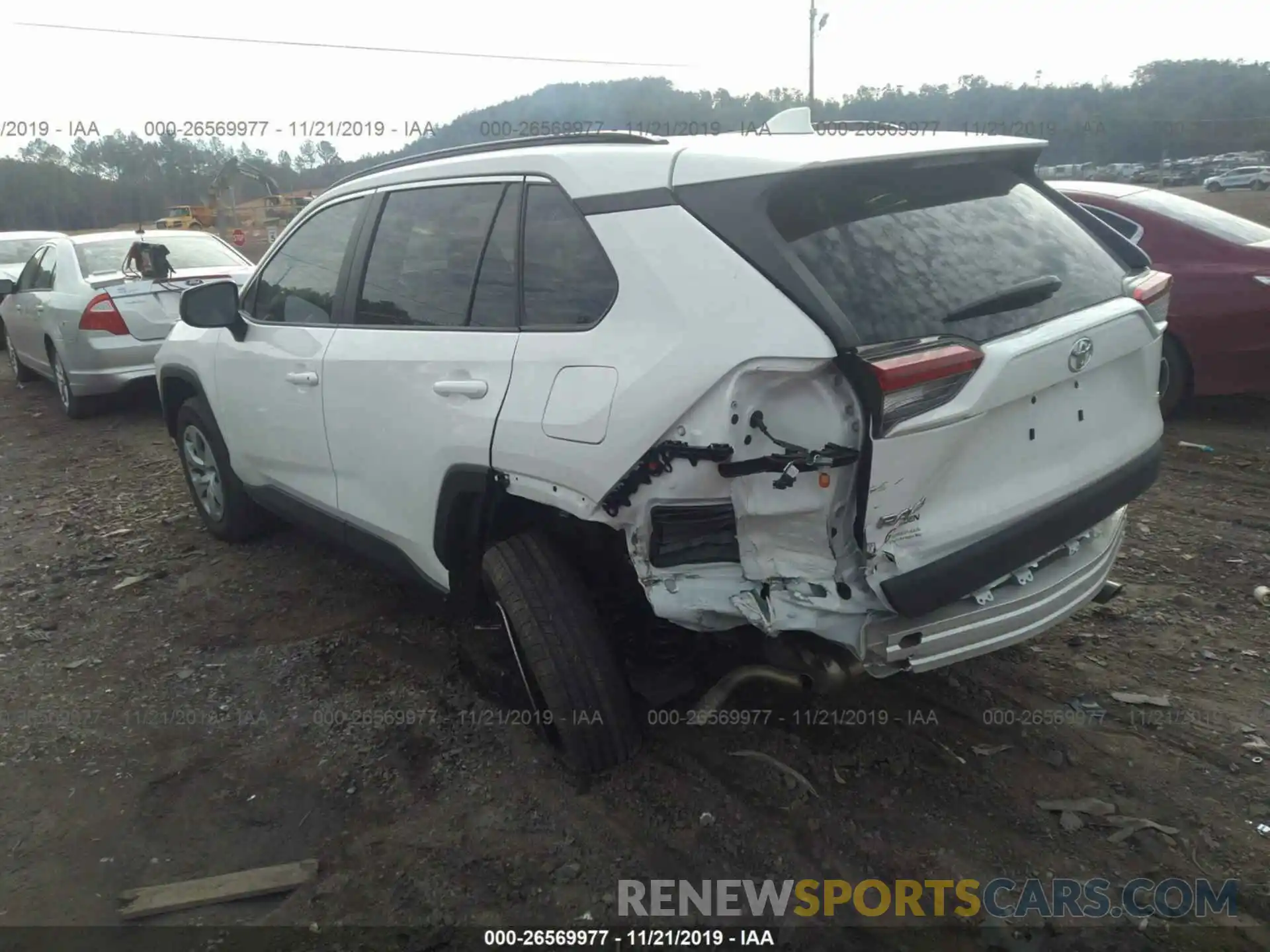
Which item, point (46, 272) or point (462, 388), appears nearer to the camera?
point (462, 388)

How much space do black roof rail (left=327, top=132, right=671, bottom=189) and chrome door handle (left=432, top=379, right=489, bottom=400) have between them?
2.60 ft

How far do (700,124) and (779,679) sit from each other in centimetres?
612

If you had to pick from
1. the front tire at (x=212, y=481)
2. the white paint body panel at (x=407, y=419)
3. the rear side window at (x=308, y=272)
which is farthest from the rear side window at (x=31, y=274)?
the white paint body panel at (x=407, y=419)

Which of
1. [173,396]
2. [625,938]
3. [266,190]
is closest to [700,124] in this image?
[173,396]

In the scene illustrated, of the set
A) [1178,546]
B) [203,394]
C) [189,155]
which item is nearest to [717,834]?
[1178,546]

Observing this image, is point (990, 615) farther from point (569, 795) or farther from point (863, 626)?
point (569, 795)

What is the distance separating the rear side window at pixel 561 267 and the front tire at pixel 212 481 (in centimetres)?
252

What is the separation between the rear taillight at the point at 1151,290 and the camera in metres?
2.75

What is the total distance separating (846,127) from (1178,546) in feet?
8.26

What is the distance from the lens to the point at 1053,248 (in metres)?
2.67

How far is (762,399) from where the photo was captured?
2.21 m

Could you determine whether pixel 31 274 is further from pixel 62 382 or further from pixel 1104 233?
Result: pixel 1104 233

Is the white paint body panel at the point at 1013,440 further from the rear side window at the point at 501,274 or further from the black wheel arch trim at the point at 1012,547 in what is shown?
the rear side window at the point at 501,274

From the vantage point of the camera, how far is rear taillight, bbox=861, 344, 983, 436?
6.88ft
